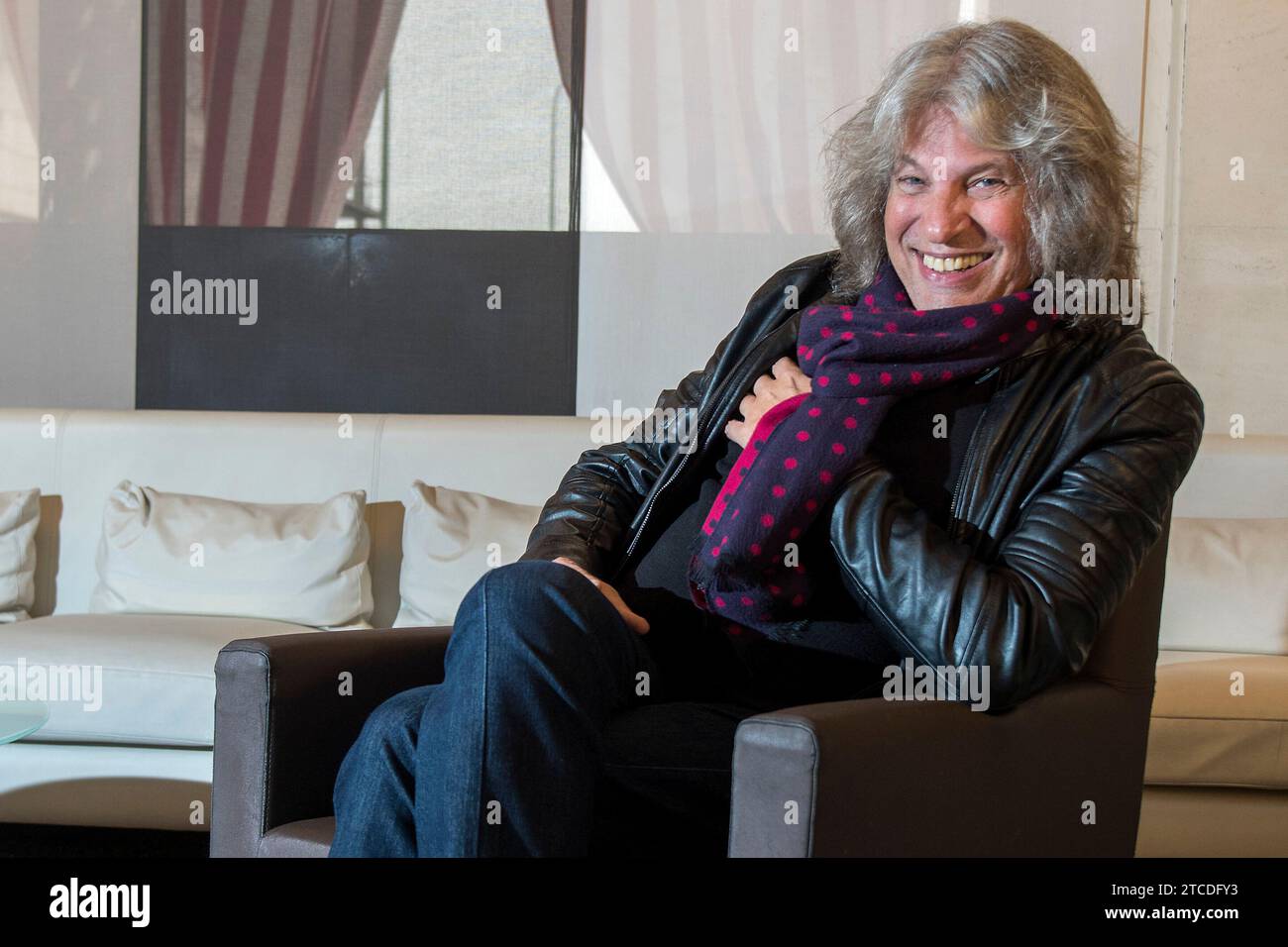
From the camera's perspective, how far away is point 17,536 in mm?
2898

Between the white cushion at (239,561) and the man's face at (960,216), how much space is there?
1665mm

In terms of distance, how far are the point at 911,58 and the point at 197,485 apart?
2.10 m

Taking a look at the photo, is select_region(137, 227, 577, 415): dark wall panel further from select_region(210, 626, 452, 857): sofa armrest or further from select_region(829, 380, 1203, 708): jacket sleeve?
select_region(829, 380, 1203, 708): jacket sleeve

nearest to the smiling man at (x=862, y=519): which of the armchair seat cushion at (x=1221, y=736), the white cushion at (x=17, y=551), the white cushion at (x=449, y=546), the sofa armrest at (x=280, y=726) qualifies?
the sofa armrest at (x=280, y=726)

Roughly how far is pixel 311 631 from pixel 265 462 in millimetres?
1137

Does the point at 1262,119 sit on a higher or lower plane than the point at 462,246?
higher

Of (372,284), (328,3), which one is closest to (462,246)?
(372,284)

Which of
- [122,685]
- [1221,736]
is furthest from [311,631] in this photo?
[1221,736]

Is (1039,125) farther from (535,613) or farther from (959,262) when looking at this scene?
(535,613)

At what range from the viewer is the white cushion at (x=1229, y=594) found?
8.86 ft

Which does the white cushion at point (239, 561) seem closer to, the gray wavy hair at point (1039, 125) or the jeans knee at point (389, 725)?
the jeans knee at point (389, 725)

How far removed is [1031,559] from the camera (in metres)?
1.32
